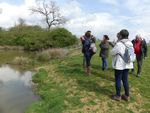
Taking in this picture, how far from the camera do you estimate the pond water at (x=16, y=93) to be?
499 inches

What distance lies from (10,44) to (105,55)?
126 feet

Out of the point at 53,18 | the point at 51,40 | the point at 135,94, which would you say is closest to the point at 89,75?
the point at 135,94

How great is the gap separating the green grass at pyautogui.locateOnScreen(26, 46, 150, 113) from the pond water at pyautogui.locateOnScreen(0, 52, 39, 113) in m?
0.56

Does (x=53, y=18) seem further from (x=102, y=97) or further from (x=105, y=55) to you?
(x=102, y=97)

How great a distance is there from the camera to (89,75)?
15297 mm

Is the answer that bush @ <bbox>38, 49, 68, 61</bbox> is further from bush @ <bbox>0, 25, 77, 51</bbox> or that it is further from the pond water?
bush @ <bbox>0, 25, 77, 51</bbox>

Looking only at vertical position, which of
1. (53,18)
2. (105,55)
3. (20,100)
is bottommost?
(20,100)

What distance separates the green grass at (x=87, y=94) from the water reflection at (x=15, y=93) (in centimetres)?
59

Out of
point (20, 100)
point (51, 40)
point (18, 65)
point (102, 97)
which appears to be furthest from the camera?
point (51, 40)

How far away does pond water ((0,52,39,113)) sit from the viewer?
1266 cm

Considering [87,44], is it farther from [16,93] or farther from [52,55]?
[52,55]

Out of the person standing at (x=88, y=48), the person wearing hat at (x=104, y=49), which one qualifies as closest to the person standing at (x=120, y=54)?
the person standing at (x=88, y=48)

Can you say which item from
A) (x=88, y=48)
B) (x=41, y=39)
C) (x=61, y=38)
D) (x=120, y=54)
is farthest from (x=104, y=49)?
(x=41, y=39)

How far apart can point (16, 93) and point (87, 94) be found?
4391 mm
